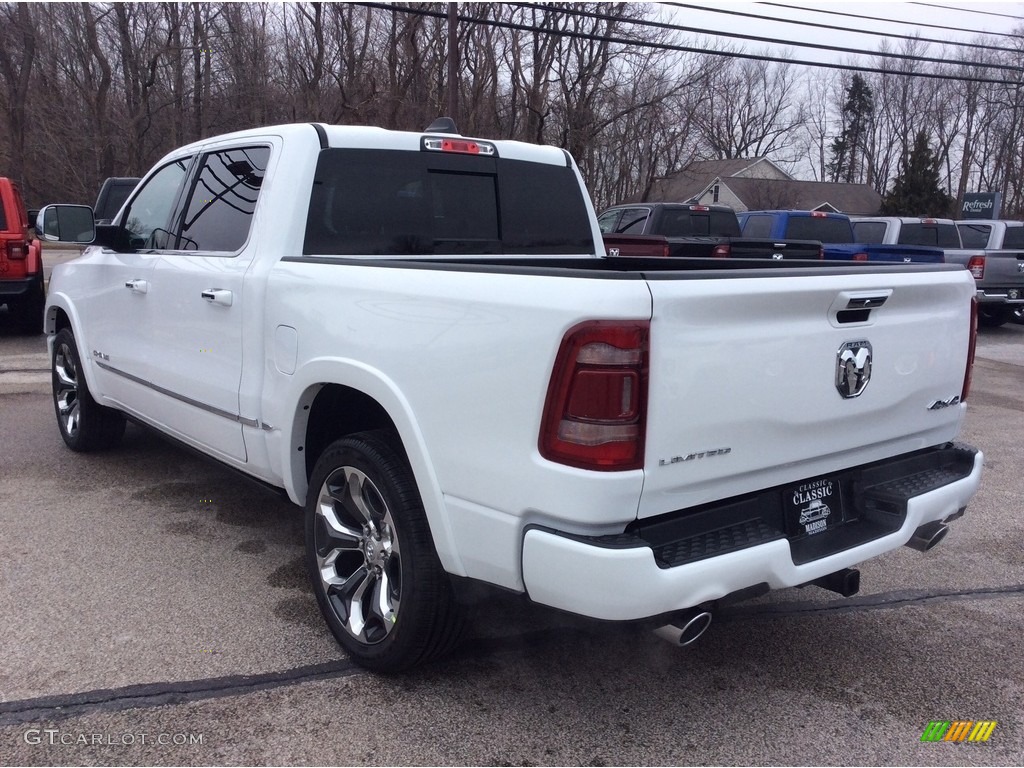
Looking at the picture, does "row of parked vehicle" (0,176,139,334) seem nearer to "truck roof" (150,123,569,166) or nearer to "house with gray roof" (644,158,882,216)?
"truck roof" (150,123,569,166)

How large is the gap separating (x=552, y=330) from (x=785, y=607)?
2.19 meters

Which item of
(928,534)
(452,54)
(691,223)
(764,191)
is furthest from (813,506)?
(764,191)

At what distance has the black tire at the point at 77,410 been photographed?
573 centimetres

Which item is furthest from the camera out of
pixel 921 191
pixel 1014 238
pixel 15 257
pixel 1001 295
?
pixel 921 191

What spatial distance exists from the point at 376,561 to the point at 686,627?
1.20 m

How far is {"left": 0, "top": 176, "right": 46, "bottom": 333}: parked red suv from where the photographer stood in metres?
10.6

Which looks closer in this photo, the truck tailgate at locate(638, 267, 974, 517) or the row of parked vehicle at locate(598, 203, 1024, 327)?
the truck tailgate at locate(638, 267, 974, 517)

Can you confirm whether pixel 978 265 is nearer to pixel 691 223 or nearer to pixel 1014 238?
pixel 1014 238

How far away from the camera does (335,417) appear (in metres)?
3.54

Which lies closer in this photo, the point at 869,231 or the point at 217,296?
the point at 217,296

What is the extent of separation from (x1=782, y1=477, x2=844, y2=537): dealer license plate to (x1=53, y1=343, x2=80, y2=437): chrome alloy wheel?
4.81 metres

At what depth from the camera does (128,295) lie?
4781 millimetres

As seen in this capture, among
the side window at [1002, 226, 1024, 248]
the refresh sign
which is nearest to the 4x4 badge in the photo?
the side window at [1002, 226, 1024, 248]

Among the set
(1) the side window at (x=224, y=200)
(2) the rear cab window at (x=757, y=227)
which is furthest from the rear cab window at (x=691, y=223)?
(1) the side window at (x=224, y=200)
